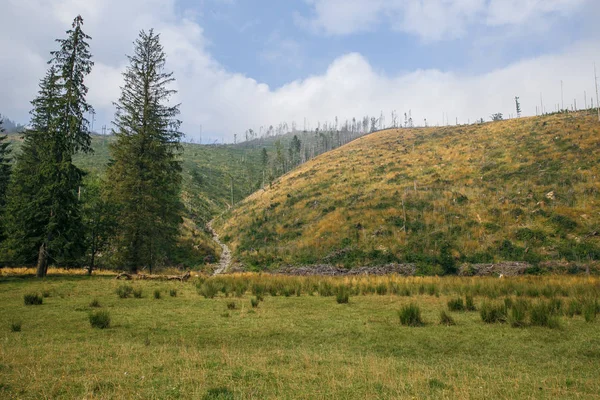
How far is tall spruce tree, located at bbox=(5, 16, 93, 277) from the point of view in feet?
73.3

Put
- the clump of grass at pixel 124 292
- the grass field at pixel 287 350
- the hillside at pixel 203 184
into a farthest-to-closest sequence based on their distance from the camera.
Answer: the hillside at pixel 203 184, the clump of grass at pixel 124 292, the grass field at pixel 287 350

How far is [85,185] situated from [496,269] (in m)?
32.3

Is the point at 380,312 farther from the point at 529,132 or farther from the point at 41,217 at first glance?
the point at 529,132

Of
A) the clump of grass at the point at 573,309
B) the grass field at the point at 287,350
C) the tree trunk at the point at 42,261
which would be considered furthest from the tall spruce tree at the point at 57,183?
the clump of grass at the point at 573,309

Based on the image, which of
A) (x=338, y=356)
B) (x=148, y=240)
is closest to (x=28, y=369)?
(x=338, y=356)

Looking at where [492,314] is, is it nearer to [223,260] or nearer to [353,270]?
[353,270]

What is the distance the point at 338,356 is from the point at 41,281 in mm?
20950

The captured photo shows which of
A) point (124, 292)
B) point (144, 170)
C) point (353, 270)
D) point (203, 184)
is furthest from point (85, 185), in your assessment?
point (203, 184)

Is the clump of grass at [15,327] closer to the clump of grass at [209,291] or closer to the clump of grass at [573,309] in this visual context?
the clump of grass at [209,291]

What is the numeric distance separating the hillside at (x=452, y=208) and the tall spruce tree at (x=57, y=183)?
16.9m

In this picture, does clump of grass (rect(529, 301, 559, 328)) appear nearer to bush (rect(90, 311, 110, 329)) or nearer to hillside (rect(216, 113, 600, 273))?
bush (rect(90, 311, 110, 329))

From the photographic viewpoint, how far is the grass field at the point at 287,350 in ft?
18.0

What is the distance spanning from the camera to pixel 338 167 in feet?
219

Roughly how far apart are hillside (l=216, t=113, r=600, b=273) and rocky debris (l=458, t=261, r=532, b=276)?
1.15 meters
